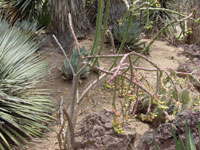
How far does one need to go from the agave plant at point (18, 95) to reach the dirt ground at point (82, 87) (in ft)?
0.46

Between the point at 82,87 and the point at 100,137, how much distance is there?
1.60 metres

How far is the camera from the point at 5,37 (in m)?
3.19

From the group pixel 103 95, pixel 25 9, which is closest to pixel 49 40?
pixel 25 9

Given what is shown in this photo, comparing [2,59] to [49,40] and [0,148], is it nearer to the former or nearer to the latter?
[0,148]

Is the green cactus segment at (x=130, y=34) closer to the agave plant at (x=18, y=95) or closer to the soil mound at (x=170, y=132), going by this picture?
the agave plant at (x=18, y=95)

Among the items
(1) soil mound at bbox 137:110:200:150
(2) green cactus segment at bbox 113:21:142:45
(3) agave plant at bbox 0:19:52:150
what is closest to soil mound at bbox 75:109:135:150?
(1) soil mound at bbox 137:110:200:150

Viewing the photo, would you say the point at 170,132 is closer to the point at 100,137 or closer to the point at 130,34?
the point at 100,137

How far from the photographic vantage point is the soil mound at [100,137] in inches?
98.6

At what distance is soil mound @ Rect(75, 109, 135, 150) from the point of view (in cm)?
250

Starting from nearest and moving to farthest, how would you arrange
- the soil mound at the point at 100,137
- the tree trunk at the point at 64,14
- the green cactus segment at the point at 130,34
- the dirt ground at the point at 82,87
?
1. the soil mound at the point at 100,137
2. the dirt ground at the point at 82,87
3. the tree trunk at the point at 64,14
4. the green cactus segment at the point at 130,34

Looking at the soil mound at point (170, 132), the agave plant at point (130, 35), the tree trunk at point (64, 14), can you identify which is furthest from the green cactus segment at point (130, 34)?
the soil mound at point (170, 132)

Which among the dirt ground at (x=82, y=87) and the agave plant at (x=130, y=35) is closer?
the dirt ground at (x=82, y=87)

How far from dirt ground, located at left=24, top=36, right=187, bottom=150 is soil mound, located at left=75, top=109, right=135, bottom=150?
0.28 m

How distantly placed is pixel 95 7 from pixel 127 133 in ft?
16.3
